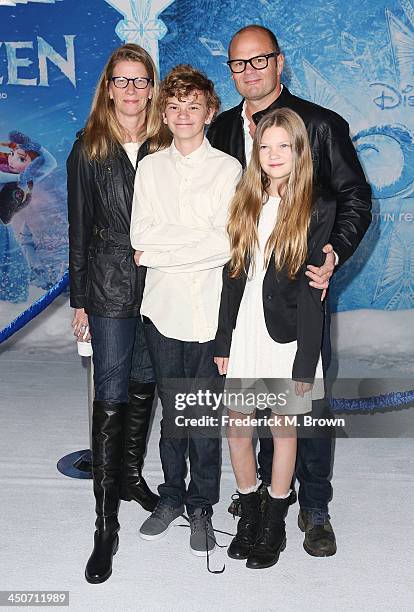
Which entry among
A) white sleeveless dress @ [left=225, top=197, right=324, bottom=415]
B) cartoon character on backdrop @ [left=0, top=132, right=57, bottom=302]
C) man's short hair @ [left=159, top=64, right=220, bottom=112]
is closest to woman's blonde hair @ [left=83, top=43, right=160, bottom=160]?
man's short hair @ [left=159, top=64, right=220, bottom=112]

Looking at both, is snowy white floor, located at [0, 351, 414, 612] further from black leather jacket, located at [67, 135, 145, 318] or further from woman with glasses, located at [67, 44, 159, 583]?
black leather jacket, located at [67, 135, 145, 318]

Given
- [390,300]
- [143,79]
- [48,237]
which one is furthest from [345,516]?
[48,237]

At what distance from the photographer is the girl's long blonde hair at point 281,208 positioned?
7.41ft

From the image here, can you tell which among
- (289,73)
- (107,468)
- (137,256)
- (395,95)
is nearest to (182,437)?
(107,468)

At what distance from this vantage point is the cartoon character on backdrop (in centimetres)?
473

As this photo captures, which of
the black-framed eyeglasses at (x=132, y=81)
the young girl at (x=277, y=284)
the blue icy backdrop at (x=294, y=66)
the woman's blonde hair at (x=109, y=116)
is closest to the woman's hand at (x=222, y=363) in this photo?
the young girl at (x=277, y=284)

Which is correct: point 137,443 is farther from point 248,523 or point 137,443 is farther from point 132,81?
point 132,81

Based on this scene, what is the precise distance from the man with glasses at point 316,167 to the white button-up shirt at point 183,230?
0.89 feet

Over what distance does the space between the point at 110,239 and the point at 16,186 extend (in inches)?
97.9

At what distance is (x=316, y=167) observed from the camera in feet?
8.25

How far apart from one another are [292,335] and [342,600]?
0.71m

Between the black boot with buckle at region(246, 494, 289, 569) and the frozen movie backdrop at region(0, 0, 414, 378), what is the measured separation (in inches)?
95.3

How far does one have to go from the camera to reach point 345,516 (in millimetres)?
2738

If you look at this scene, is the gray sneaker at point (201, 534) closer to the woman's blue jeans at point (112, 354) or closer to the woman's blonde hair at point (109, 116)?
the woman's blue jeans at point (112, 354)
